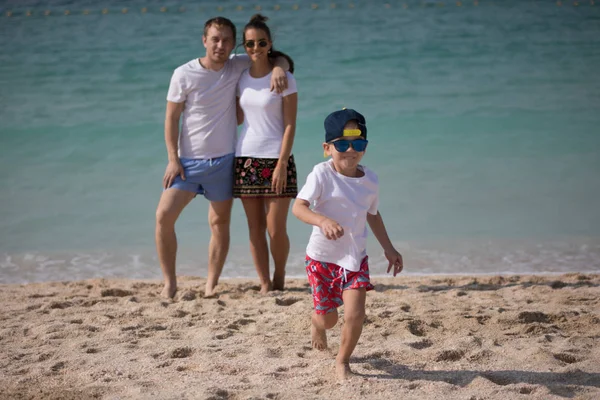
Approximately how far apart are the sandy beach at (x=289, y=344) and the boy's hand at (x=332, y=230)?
0.60 m

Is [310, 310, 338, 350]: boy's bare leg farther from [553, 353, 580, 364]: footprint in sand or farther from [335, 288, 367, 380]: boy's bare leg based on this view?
[553, 353, 580, 364]: footprint in sand

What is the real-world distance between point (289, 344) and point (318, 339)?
0.19 metres

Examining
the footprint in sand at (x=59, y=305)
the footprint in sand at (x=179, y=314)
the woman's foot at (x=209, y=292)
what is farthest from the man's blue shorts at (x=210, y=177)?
the footprint in sand at (x=59, y=305)

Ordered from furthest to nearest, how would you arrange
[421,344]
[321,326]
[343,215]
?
[421,344] < [321,326] < [343,215]

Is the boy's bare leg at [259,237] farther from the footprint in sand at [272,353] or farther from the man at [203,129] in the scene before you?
the footprint in sand at [272,353]

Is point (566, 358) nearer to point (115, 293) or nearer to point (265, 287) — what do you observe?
point (265, 287)

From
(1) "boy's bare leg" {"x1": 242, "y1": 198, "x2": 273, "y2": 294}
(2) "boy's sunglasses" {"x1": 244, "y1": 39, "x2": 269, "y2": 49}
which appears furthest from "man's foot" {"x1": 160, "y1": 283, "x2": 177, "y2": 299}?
(2) "boy's sunglasses" {"x1": 244, "y1": 39, "x2": 269, "y2": 49}

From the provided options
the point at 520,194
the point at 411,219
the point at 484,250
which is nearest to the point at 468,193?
the point at 520,194

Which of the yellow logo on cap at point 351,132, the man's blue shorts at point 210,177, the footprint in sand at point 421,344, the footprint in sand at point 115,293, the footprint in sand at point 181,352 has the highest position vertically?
the yellow logo on cap at point 351,132

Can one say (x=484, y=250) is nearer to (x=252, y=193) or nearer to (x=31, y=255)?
(x=252, y=193)

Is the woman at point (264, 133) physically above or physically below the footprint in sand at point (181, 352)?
above

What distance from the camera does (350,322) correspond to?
2.81 m

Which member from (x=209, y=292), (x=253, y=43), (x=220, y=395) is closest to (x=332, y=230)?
(x=220, y=395)

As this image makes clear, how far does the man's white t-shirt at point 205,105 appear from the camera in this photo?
14.1 feet
